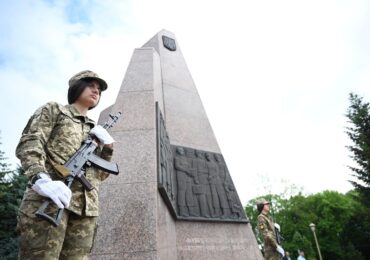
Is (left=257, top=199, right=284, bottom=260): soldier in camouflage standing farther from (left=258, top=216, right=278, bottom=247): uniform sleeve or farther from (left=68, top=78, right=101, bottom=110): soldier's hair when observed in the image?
(left=68, top=78, right=101, bottom=110): soldier's hair

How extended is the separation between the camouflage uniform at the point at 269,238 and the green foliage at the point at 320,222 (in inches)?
1067

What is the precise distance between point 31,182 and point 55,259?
1.60ft

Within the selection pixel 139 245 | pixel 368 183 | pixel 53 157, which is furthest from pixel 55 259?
pixel 368 183

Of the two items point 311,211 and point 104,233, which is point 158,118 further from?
point 311,211

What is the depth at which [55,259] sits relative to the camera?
1744 millimetres

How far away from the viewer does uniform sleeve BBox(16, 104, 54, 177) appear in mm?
1800

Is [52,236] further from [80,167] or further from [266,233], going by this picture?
[266,233]

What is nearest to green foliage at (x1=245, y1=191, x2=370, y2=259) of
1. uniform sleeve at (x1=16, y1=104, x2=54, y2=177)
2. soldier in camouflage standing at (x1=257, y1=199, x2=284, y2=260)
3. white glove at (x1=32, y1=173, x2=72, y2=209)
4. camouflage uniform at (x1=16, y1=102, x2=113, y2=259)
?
soldier in camouflage standing at (x1=257, y1=199, x2=284, y2=260)

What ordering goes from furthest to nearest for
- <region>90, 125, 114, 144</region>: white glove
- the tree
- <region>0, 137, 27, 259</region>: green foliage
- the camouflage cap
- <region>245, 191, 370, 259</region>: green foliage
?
<region>245, 191, 370, 259</region>: green foliage, the tree, <region>0, 137, 27, 259</region>: green foliage, the camouflage cap, <region>90, 125, 114, 144</region>: white glove

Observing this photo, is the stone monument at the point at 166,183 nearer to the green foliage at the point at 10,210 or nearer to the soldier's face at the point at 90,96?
the soldier's face at the point at 90,96

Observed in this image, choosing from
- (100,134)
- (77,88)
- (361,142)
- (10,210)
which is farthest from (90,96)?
(361,142)

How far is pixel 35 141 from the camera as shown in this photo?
6.23ft

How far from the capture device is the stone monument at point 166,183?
4.16 meters

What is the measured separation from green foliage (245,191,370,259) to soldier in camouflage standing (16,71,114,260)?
31675mm
